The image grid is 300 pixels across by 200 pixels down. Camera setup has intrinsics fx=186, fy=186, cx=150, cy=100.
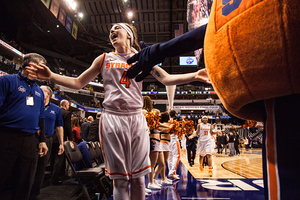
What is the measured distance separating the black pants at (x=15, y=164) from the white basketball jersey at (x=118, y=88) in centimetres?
106

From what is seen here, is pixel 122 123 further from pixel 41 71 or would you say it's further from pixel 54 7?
pixel 54 7

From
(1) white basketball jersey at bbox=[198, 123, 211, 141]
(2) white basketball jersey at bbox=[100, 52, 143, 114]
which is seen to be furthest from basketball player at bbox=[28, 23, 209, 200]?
(1) white basketball jersey at bbox=[198, 123, 211, 141]

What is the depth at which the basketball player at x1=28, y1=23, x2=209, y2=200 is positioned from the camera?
4.78ft

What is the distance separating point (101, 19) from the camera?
808 inches

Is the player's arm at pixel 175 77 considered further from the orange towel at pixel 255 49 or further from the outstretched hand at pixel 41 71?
the outstretched hand at pixel 41 71

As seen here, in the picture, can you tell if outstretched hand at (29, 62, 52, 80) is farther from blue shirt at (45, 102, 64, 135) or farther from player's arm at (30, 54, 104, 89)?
blue shirt at (45, 102, 64, 135)

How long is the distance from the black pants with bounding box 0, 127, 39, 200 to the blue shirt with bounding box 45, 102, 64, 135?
5.17ft

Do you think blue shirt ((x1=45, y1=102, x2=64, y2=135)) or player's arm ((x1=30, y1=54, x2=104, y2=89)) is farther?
blue shirt ((x1=45, y1=102, x2=64, y2=135))

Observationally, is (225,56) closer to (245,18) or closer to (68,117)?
(245,18)

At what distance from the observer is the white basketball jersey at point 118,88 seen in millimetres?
1575

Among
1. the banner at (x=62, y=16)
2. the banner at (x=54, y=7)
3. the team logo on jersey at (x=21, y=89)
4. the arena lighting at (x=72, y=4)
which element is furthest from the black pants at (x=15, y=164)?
the arena lighting at (x=72, y=4)

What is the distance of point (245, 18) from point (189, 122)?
14.9ft

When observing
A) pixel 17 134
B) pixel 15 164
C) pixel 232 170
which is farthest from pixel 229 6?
pixel 232 170

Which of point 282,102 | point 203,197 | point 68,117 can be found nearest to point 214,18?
point 282,102
